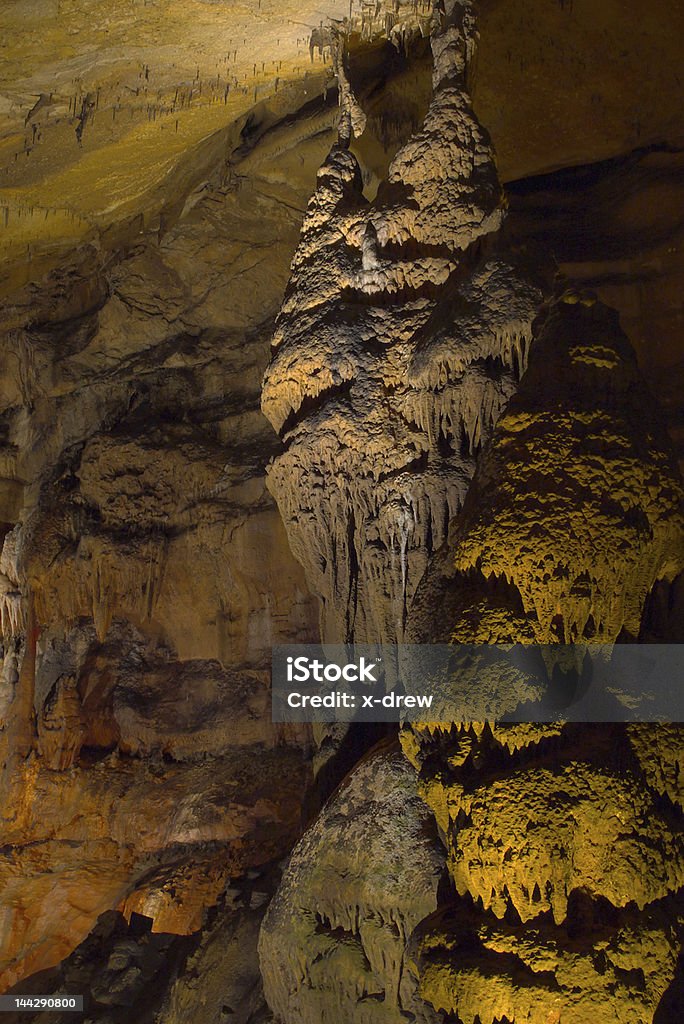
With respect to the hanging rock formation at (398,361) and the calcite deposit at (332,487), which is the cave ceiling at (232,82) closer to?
the calcite deposit at (332,487)

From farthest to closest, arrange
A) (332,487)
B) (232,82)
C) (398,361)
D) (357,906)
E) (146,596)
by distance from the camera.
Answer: (146,596)
(232,82)
(332,487)
(398,361)
(357,906)

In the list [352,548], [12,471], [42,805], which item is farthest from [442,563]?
[12,471]

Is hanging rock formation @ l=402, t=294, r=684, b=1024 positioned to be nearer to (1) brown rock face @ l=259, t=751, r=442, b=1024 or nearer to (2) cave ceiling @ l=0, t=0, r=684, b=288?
(1) brown rock face @ l=259, t=751, r=442, b=1024

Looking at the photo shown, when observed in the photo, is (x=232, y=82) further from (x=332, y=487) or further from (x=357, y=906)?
(x=357, y=906)

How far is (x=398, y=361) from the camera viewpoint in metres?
6.61

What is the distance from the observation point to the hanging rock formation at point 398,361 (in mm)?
6156

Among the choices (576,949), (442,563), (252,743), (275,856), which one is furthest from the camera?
(252,743)

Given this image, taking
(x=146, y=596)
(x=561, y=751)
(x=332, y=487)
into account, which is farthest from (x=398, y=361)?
(x=146, y=596)

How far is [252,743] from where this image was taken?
10.0 m

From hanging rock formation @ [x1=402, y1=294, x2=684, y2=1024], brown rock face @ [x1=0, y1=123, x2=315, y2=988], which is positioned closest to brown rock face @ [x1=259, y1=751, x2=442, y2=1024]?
hanging rock formation @ [x1=402, y1=294, x2=684, y2=1024]

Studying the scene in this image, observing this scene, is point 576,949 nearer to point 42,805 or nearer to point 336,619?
point 336,619

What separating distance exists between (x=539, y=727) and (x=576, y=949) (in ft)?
2.96

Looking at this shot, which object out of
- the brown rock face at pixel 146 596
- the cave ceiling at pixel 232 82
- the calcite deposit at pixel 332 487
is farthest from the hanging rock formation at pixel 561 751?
the brown rock face at pixel 146 596

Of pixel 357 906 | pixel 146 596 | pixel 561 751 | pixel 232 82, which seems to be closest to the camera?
pixel 561 751
